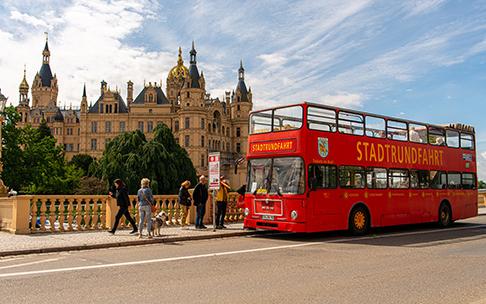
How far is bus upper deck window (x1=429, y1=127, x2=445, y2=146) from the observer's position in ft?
59.3

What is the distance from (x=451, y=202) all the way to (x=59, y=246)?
48.1 feet

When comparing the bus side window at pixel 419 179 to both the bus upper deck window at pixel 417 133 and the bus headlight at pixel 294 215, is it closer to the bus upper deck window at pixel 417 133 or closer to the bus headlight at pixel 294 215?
the bus upper deck window at pixel 417 133

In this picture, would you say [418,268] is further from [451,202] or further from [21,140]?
[21,140]

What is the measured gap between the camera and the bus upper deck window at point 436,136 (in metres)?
18.1

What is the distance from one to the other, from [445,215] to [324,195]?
24.4 ft

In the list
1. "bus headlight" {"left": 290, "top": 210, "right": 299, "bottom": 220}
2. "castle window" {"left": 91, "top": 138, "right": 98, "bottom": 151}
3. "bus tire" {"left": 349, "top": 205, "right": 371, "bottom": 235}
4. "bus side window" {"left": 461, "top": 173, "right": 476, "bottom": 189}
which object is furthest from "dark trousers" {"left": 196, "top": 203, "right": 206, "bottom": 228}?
"castle window" {"left": 91, "top": 138, "right": 98, "bottom": 151}

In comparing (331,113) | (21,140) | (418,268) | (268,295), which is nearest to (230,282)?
(268,295)

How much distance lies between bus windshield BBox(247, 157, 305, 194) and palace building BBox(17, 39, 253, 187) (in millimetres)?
87426

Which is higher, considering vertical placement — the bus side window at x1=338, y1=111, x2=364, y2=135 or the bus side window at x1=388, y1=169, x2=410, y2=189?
the bus side window at x1=338, y1=111, x2=364, y2=135

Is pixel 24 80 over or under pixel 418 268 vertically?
over

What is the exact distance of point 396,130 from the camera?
16.5 meters

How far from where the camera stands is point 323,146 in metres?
13.9

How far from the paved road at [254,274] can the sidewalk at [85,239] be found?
0.53m

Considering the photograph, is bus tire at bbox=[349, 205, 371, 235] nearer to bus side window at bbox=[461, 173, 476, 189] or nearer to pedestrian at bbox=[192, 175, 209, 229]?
pedestrian at bbox=[192, 175, 209, 229]
